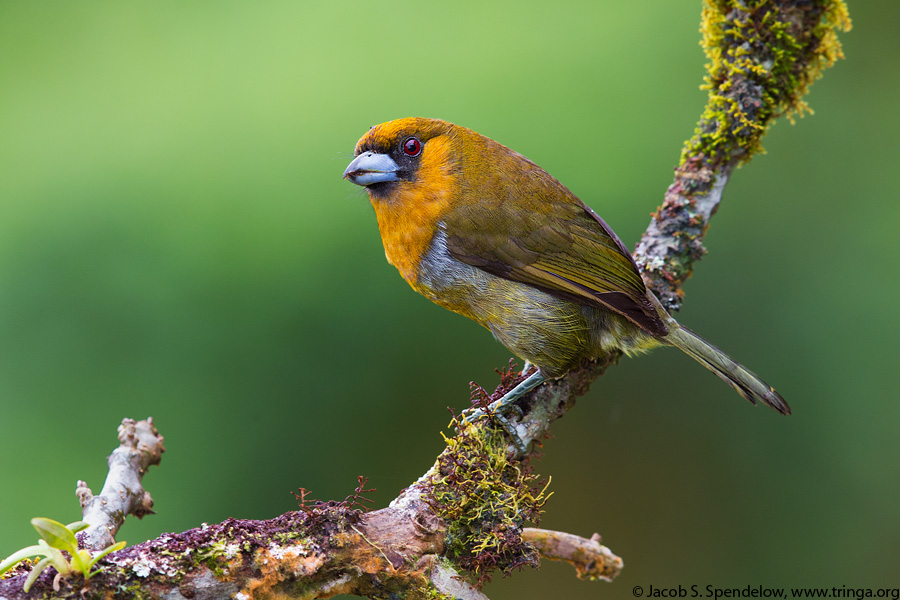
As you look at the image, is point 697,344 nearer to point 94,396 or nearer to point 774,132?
point 774,132

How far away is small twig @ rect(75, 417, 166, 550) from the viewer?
5.02 feet

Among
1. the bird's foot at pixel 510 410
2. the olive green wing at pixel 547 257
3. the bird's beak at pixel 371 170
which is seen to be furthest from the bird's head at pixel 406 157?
the bird's foot at pixel 510 410

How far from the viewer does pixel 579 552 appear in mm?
1884

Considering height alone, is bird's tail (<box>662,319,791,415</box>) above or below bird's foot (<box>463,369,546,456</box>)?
above

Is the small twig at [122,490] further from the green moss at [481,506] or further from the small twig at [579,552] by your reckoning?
the small twig at [579,552]

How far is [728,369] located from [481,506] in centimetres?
80

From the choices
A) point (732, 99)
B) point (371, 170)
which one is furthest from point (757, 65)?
point (371, 170)

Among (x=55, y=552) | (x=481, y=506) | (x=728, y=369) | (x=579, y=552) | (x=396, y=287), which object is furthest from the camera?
(x=396, y=287)

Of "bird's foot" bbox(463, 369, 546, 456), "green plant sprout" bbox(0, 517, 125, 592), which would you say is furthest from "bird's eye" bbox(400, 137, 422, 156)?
"green plant sprout" bbox(0, 517, 125, 592)

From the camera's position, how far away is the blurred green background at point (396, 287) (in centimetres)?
271

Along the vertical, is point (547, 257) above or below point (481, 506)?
above

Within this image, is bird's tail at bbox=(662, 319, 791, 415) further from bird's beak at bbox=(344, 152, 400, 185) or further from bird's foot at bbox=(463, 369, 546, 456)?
bird's beak at bbox=(344, 152, 400, 185)

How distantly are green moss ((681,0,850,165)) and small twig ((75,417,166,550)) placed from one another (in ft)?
5.40

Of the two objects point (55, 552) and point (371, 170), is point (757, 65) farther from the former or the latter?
point (55, 552)
